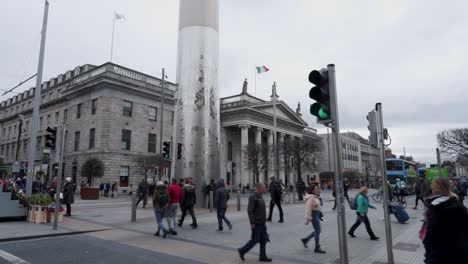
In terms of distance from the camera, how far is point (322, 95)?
5637 mm

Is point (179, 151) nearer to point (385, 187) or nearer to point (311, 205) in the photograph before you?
point (311, 205)

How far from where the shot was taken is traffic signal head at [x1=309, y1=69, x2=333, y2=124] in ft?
18.3

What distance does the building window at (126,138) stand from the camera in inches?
1566

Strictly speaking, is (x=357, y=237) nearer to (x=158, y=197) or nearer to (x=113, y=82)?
(x=158, y=197)

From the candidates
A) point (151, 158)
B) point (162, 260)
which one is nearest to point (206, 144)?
point (162, 260)

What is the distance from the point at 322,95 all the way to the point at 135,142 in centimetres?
3786

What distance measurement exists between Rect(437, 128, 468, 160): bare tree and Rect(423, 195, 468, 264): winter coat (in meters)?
41.3

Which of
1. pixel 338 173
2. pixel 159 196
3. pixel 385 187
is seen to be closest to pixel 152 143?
pixel 159 196

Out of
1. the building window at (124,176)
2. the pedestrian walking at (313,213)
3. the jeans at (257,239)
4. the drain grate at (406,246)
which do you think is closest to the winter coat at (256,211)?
the jeans at (257,239)

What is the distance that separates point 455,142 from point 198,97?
35.3 meters

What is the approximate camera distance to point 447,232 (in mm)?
3652

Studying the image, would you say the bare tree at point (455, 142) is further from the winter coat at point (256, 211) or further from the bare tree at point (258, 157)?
the winter coat at point (256, 211)

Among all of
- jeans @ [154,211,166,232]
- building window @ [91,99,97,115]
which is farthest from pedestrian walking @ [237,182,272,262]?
building window @ [91,99,97,115]

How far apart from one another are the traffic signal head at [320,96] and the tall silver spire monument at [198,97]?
12.8 metres
